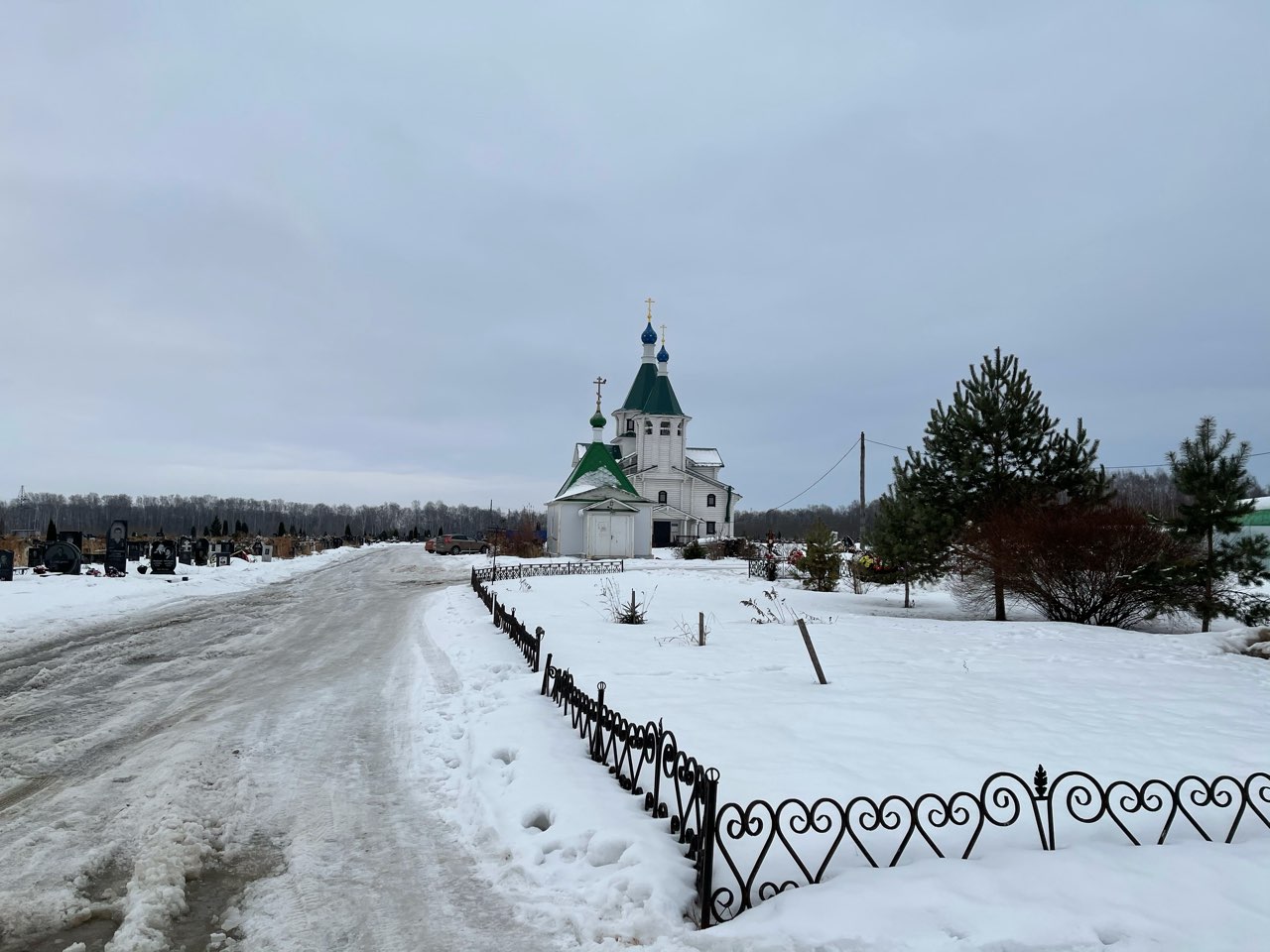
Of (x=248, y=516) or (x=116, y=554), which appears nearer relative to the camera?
(x=116, y=554)

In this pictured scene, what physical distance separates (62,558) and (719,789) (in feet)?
88.2

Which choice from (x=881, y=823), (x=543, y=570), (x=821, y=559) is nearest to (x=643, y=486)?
(x=543, y=570)

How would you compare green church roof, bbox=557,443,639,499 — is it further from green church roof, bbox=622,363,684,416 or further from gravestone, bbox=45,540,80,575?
gravestone, bbox=45,540,80,575

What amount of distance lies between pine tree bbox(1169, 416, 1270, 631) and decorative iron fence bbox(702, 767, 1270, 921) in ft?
41.2

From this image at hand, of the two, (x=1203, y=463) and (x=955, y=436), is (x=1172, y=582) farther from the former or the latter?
(x=955, y=436)

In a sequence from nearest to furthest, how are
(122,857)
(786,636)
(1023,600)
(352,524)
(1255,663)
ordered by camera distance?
(122,857) → (1255,663) → (786,636) → (1023,600) → (352,524)

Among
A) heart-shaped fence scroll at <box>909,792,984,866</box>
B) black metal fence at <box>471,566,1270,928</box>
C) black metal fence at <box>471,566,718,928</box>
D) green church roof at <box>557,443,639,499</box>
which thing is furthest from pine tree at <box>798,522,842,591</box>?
green church roof at <box>557,443,639,499</box>

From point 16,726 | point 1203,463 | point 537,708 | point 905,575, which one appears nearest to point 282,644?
point 16,726

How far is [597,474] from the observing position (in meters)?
45.5

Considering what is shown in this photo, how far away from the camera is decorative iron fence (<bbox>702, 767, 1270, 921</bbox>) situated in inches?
154

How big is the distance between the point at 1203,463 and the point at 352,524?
157869mm

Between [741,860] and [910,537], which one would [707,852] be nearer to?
[741,860]

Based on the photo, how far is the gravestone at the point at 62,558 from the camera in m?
24.0

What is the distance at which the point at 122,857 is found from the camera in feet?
15.0
